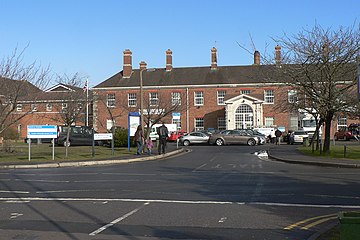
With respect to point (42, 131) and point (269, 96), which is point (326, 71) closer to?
point (42, 131)

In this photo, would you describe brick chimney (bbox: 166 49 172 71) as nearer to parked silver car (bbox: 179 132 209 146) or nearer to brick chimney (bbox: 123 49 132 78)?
brick chimney (bbox: 123 49 132 78)

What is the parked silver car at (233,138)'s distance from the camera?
43938 mm

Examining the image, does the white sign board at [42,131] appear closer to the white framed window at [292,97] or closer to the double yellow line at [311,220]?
the white framed window at [292,97]

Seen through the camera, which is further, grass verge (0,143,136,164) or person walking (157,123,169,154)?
person walking (157,123,169,154)

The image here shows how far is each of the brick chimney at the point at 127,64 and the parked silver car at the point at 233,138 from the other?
2691cm

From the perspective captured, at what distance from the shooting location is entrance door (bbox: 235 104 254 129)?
5969 centimetres

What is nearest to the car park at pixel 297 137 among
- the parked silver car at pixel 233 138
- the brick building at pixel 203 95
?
the parked silver car at pixel 233 138

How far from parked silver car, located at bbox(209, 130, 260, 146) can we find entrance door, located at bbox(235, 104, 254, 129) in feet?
49.9

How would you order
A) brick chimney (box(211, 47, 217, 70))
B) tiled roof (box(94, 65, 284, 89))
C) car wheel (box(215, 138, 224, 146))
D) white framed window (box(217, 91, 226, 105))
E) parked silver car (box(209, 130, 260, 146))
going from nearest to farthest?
1. parked silver car (box(209, 130, 260, 146))
2. car wheel (box(215, 138, 224, 146))
3. white framed window (box(217, 91, 226, 105))
4. tiled roof (box(94, 65, 284, 89))
5. brick chimney (box(211, 47, 217, 70))

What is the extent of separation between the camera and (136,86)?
65.6m

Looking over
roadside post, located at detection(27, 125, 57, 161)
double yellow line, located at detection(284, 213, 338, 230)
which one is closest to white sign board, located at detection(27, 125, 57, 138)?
roadside post, located at detection(27, 125, 57, 161)

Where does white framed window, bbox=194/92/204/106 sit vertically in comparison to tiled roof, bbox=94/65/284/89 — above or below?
below

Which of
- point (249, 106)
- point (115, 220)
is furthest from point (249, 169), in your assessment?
point (249, 106)

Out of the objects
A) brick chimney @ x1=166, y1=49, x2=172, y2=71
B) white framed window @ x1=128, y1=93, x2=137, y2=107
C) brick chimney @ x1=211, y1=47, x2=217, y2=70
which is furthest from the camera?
brick chimney @ x1=166, y1=49, x2=172, y2=71
